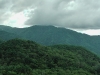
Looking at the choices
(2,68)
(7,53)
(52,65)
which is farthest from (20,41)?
(2,68)

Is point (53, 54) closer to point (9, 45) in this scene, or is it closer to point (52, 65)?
point (52, 65)

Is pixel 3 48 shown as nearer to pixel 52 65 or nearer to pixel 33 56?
pixel 33 56

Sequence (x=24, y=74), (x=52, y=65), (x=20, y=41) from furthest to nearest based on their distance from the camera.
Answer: (x=20, y=41), (x=52, y=65), (x=24, y=74)

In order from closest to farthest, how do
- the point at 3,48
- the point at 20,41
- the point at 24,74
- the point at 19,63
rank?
1. the point at 24,74
2. the point at 19,63
3. the point at 3,48
4. the point at 20,41

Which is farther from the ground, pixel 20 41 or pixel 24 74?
pixel 20 41

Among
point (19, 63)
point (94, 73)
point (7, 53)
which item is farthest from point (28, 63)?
point (94, 73)

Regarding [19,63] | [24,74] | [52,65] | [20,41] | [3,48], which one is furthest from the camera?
[20,41]

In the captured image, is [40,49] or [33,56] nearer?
[33,56]

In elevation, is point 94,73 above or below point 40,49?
below

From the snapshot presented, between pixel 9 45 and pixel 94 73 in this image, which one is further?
pixel 9 45
